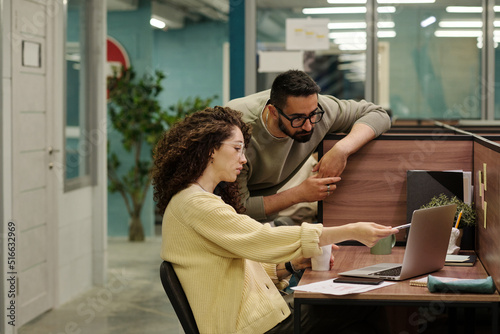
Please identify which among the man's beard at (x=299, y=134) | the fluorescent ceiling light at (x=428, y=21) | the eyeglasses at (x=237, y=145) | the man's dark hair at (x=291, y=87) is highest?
the fluorescent ceiling light at (x=428, y=21)

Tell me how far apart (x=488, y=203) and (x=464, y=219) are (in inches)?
11.0

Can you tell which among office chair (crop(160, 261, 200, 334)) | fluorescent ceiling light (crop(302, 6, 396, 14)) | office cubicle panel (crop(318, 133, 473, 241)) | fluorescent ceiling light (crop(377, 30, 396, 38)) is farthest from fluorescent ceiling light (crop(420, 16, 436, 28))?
office chair (crop(160, 261, 200, 334))

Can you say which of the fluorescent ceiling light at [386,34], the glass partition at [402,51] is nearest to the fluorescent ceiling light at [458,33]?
the glass partition at [402,51]

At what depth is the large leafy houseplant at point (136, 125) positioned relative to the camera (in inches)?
284

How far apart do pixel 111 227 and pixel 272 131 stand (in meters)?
5.04

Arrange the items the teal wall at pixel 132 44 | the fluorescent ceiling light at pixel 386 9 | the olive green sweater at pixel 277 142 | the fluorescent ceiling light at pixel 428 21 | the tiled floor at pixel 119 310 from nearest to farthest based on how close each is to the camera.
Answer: the olive green sweater at pixel 277 142, the tiled floor at pixel 119 310, the fluorescent ceiling light at pixel 386 9, the fluorescent ceiling light at pixel 428 21, the teal wall at pixel 132 44

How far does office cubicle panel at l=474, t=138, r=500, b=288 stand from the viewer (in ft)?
6.89

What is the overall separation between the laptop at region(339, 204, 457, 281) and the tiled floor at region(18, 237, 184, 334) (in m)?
2.01

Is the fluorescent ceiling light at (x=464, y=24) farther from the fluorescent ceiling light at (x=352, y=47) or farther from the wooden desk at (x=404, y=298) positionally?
the wooden desk at (x=404, y=298)

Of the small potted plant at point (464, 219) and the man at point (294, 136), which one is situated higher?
the man at point (294, 136)

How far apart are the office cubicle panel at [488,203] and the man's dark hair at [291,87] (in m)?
0.66

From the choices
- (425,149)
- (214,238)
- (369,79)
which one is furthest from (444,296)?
(369,79)

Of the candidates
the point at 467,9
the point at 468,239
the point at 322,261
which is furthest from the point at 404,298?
the point at 467,9

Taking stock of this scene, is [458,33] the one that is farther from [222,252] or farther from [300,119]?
[222,252]
